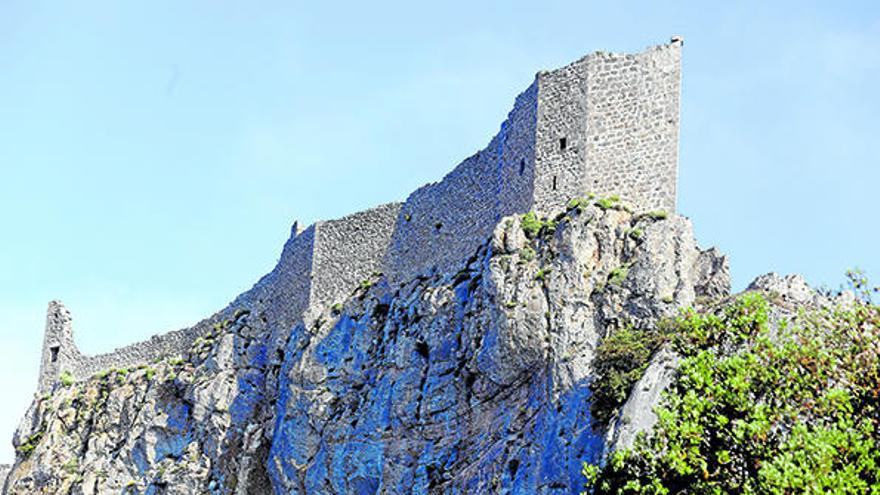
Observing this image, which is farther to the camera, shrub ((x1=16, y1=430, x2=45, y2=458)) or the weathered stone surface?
shrub ((x1=16, y1=430, x2=45, y2=458))

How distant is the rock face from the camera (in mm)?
36312

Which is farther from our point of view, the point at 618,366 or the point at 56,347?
the point at 56,347

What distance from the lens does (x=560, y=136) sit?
40.7 m

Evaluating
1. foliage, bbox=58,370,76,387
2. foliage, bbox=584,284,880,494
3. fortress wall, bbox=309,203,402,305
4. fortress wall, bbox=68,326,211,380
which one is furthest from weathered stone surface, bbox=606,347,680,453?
foliage, bbox=58,370,76,387

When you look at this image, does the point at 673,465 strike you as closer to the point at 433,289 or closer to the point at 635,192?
the point at 635,192

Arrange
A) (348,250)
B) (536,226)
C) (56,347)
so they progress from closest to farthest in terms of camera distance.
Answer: (536,226) → (348,250) → (56,347)

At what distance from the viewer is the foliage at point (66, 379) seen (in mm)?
63537

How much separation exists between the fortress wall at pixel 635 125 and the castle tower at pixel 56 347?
3305 cm

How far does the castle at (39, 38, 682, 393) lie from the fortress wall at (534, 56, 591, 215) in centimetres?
3

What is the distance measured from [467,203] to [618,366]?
11.7 m

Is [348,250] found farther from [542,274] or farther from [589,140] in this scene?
[542,274]

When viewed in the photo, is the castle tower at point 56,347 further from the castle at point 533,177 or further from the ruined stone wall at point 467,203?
the ruined stone wall at point 467,203

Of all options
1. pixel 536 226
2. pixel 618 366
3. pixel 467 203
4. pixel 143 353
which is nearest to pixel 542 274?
pixel 536 226

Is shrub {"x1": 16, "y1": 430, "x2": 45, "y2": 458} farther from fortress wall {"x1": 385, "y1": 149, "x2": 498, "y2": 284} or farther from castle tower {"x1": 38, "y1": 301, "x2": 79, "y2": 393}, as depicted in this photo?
fortress wall {"x1": 385, "y1": 149, "x2": 498, "y2": 284}
